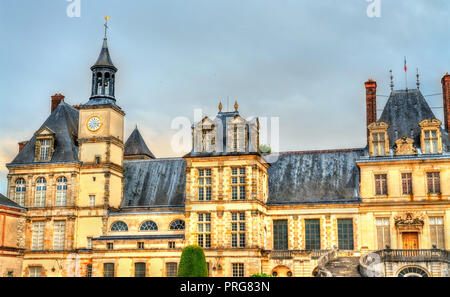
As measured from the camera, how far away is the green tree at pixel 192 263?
117 feet

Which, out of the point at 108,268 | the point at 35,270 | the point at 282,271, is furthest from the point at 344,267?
the point at 35,270

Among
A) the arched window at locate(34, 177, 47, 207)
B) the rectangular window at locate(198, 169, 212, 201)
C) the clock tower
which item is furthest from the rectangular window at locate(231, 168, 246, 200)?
the arched window at locate(34, 177, 47, 207)

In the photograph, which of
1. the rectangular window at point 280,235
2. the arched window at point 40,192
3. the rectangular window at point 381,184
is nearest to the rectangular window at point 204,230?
the rectangular window at point 280,235

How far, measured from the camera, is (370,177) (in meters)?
42.3

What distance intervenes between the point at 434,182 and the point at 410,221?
315 cm

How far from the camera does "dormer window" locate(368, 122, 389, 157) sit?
4253 cm

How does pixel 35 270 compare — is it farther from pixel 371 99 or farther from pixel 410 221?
pixel 371 99

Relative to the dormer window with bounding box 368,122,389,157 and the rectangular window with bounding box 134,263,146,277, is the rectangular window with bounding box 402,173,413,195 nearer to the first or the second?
the dormer window with bounding box 368,122,389,157

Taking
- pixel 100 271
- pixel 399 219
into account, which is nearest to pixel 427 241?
pixel 399 219

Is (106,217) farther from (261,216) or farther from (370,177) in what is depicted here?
(370,177)

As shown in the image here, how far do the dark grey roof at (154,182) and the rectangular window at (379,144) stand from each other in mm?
14612

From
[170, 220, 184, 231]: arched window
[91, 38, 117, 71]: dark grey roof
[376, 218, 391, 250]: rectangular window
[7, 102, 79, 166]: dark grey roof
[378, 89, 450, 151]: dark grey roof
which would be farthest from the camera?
[91, 38, 117, 71]: dark grey roof

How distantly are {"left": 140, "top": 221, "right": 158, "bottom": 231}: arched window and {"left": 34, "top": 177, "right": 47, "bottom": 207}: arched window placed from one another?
26.0ft
